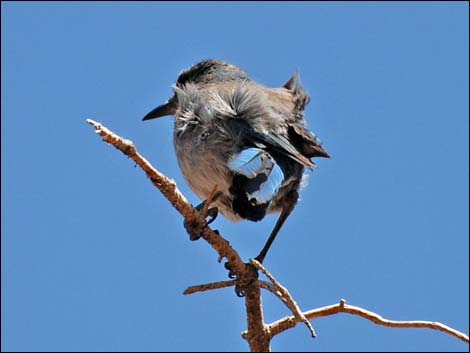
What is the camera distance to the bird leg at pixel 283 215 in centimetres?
538

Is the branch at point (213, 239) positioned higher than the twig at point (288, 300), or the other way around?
the branch at point (213, 239)

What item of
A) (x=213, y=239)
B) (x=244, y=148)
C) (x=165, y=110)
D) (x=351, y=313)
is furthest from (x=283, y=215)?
(x=351, y=313)

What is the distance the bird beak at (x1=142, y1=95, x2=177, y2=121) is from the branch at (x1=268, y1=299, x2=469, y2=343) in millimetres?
3618

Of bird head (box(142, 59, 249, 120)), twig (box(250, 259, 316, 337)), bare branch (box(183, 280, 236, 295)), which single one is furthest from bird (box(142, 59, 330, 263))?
twig (box(250, 259, 316, 337))

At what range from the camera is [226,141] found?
187 inches

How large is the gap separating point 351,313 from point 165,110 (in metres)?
3.98

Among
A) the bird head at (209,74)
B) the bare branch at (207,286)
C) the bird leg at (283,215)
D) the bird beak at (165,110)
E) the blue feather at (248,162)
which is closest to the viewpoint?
the bare branch at (207,286)

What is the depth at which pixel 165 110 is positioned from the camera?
6.48m

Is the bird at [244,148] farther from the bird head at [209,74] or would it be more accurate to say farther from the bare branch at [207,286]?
the bare branch at [207,286]

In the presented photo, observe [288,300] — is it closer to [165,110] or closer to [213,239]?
[213,239]

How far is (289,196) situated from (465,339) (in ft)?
10.5

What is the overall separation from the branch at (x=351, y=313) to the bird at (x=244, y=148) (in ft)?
4.13

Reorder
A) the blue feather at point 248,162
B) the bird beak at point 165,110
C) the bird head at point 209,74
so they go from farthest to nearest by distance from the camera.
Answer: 1. the bird beak at point 165,110
2. the bird head at point 209,74
3. the blue feather at point 248,162

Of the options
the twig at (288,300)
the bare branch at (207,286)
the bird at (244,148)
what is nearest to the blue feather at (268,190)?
the bird at (244,148)
